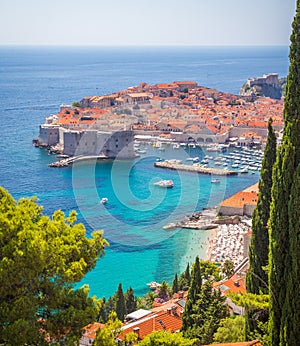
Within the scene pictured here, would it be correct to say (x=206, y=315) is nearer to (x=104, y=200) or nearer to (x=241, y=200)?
(x=241, y=200)

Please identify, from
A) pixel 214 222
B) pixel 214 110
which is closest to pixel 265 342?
pixel 214 222

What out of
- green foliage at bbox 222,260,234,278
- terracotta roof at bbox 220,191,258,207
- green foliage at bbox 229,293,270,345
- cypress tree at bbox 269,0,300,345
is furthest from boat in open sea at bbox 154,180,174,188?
cypress tree at bbox 269,0,300,345

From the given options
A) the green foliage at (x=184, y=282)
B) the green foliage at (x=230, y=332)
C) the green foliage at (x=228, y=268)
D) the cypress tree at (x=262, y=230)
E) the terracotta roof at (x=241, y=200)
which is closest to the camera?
the cypress tree at (x=262, y=230)

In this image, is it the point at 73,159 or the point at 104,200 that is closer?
the point at 104,200

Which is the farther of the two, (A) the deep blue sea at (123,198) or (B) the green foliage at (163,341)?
(A) the deep blue sea at (123,198)

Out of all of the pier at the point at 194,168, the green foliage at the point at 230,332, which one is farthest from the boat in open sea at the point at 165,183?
the green foliage at the point at 230,332

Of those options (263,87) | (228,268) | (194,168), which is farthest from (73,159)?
(263,87)

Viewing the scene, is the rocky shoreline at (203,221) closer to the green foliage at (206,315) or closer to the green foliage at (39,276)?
the green foliage at (206,315)
